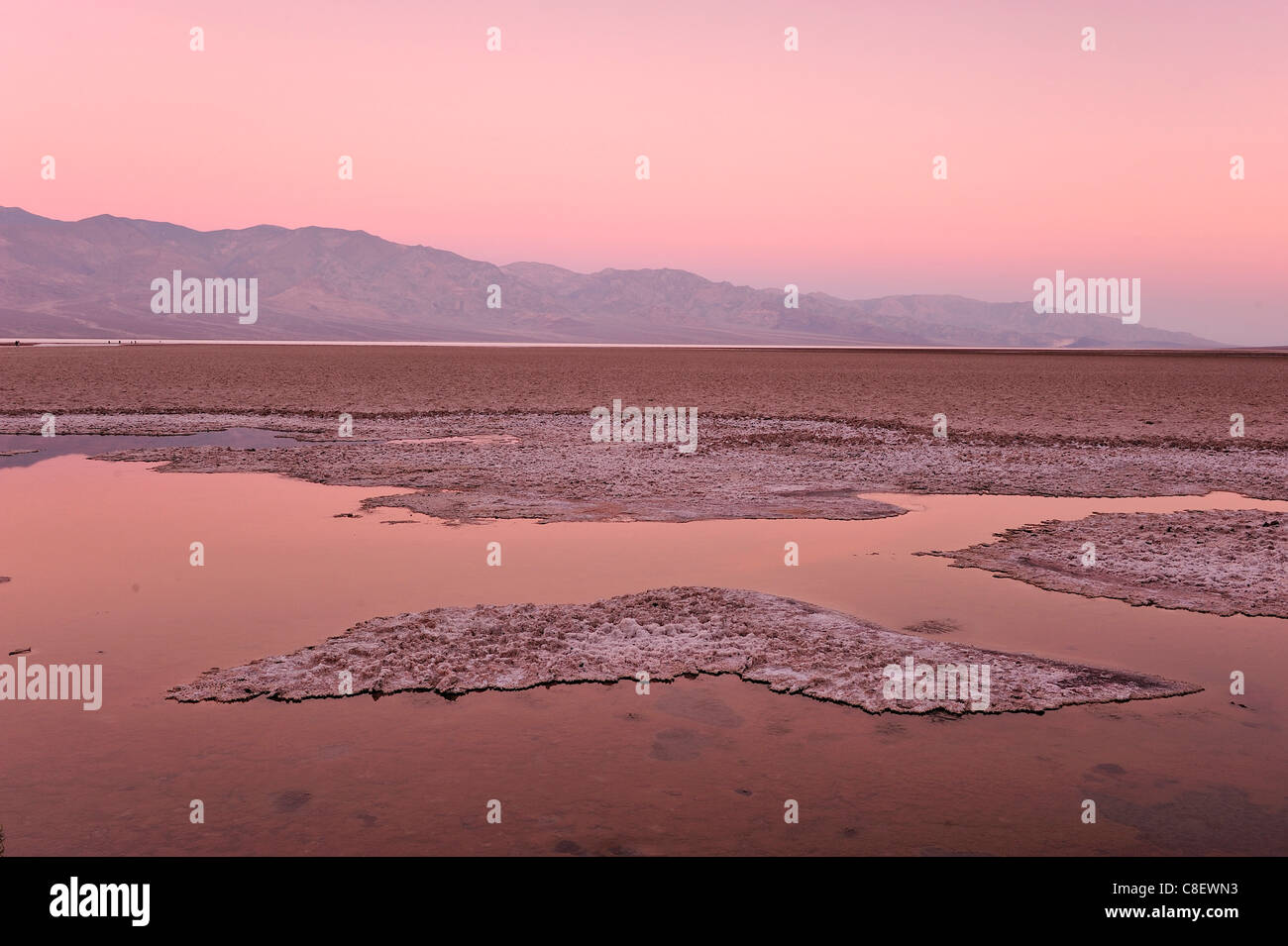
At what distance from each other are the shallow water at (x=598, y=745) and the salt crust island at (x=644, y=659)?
25 centimetres

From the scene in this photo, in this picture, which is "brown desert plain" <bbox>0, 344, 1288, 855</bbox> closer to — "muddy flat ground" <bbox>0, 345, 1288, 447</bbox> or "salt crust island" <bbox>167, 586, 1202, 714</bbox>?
"salt crust island" <bbox>167, 586, 1202, 714</bbox>

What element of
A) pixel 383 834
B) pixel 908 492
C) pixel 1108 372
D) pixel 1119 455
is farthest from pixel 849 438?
pixel 1108 372

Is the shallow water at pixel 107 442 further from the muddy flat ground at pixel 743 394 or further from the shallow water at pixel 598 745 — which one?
the shallow water at pixel 598 745

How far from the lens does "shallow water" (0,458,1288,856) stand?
5445 millimetres

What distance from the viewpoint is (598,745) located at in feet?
22.0

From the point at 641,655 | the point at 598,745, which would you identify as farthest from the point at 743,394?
the point at 598,745

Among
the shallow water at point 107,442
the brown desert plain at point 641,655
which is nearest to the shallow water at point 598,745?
the brown desert plain at point 641,655

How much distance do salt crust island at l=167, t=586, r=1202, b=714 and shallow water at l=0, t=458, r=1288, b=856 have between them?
9.8 inches

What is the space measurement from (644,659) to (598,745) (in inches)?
71.5

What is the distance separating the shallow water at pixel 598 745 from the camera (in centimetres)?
545

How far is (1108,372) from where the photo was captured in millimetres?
69812

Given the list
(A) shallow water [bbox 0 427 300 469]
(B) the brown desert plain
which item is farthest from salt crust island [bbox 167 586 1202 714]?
(A) shallow water [bbox 0 427 300 469]

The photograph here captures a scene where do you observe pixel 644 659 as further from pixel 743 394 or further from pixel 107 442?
pixel 743 394
